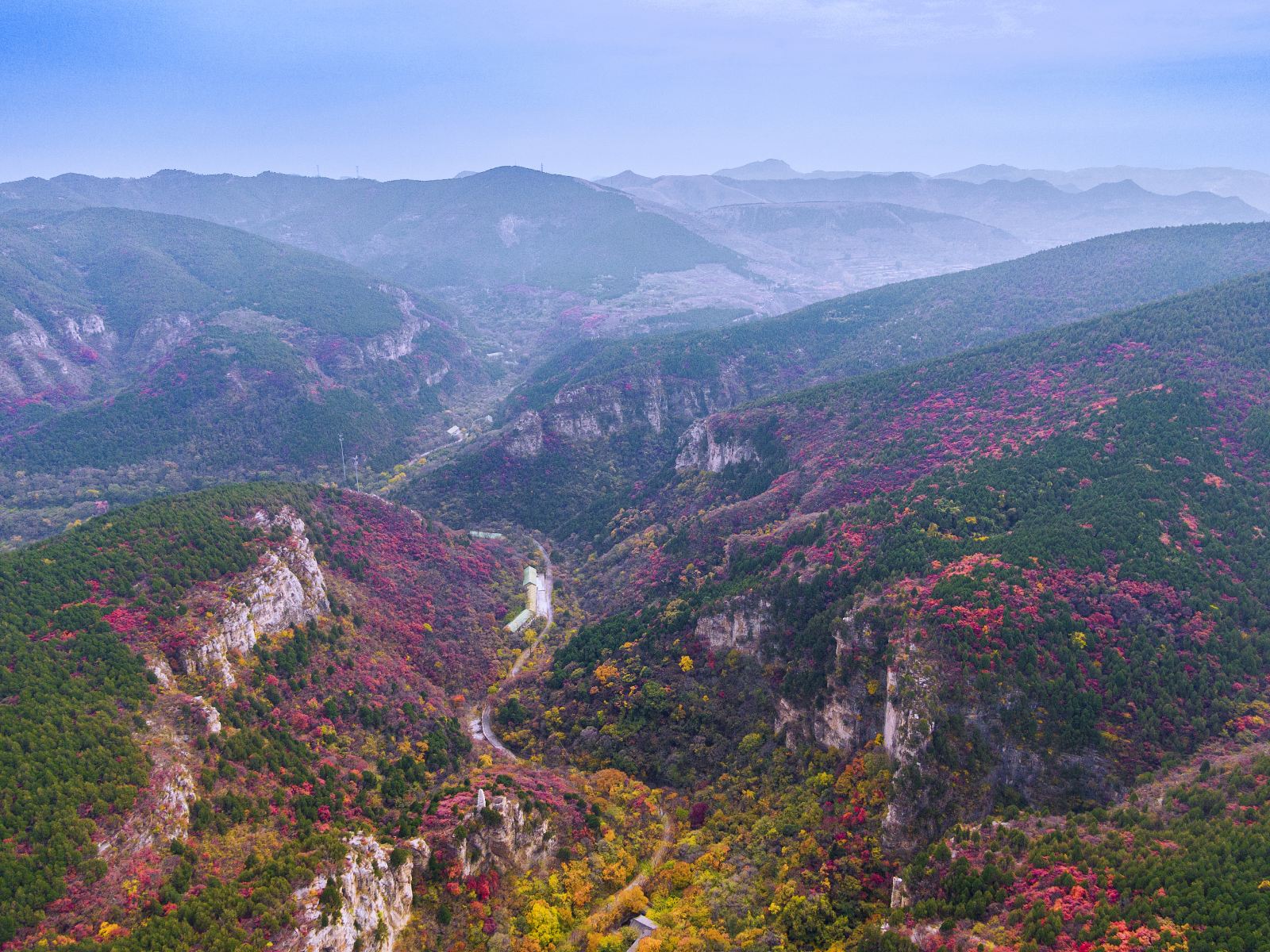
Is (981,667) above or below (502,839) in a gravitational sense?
above

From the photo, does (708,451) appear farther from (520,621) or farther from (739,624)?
(739,624)

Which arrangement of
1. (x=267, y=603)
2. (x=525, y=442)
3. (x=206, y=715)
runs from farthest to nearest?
1. (x=525, y=442)
2. (x=267, y=603)
3. (x=206, y=715)

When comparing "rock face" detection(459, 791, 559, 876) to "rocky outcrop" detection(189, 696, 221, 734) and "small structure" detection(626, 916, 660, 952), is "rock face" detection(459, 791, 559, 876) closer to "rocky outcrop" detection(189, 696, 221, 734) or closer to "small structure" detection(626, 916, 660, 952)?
"small structure" detection(626, 916, 660, 952)

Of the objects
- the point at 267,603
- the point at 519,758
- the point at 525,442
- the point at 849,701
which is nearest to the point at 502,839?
the point at 519,758

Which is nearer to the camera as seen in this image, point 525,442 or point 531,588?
point 531,588

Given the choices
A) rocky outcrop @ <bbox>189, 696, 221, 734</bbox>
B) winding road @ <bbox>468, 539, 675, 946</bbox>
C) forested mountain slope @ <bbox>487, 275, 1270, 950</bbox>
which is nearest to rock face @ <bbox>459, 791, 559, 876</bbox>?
winding road @ <bbox>468, 539, 675, 946</bbox>

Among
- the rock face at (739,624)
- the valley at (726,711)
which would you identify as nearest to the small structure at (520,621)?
the valley at (726,711)

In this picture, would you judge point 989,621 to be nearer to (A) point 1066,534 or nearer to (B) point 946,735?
(B) point 946,735
